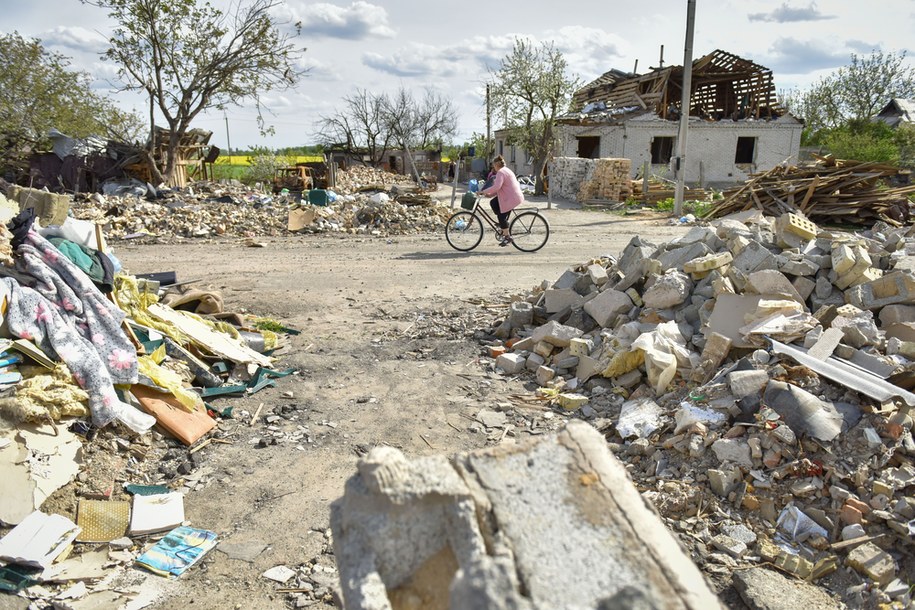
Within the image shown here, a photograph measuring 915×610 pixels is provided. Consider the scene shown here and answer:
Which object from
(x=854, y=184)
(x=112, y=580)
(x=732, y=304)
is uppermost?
(x=854, y=184)

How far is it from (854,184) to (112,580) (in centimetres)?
1533

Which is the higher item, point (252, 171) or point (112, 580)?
point (252, 171)

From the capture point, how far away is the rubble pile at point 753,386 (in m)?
3.24

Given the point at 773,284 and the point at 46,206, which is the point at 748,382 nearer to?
the point at 773,284

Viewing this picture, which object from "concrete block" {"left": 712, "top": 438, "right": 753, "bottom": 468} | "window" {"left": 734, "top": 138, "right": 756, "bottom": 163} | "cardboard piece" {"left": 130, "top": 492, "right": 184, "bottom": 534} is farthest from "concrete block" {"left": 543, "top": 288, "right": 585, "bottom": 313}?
"window" {"left": 734, "top": 138, "right": 756, "bottom": 163}

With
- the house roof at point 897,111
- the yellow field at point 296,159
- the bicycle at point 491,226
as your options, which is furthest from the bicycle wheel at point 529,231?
the house roof at point 897,111

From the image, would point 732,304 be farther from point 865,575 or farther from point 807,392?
point 865,575

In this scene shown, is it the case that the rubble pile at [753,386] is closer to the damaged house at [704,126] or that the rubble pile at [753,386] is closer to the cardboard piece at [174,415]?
the cardboard piece at [174,415]

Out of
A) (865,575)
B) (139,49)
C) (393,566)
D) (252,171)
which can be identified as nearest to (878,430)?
(865,575)

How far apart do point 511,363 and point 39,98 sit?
81.3 ft

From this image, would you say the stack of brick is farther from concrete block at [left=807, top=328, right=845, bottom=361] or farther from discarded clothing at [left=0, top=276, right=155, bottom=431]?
discarded clothing at [left=0, top=276, right=155, bottom=431]

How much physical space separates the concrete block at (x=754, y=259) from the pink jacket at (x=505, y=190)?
16.7 ft

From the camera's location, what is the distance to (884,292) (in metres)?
5.07

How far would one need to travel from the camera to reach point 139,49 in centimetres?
A: 1842
